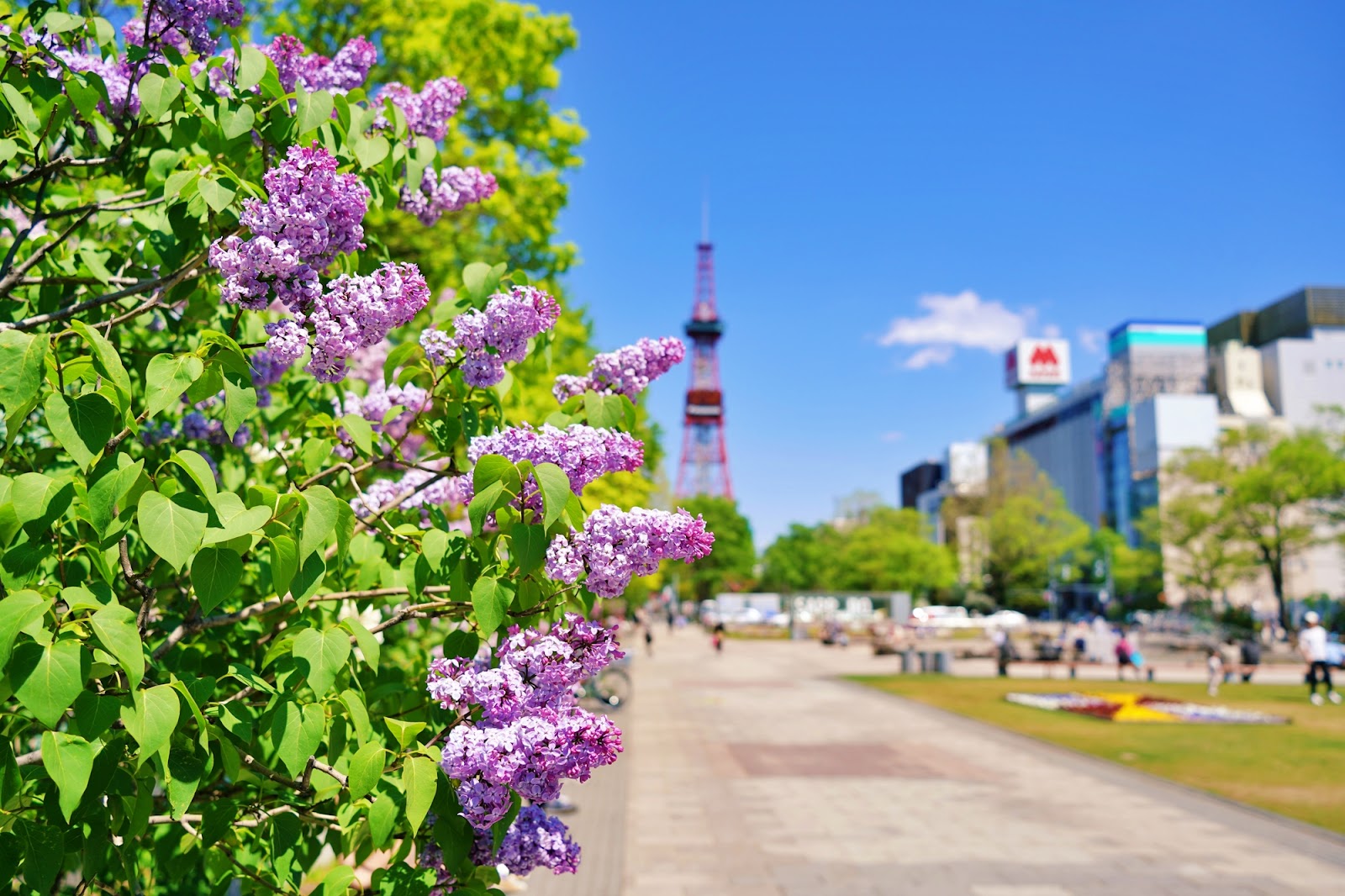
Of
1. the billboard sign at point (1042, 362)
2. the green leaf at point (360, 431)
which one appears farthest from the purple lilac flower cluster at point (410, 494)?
the billboard sign at point (1042, 362)

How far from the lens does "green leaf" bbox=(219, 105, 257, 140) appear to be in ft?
9.07

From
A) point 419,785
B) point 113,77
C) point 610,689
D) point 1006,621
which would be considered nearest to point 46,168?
point 113,77

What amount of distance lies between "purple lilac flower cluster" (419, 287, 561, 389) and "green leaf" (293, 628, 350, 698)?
0.79 m

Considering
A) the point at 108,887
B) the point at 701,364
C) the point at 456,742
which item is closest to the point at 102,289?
the point at 108,887

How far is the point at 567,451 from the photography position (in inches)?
98.7

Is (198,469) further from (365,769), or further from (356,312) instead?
(365,769)

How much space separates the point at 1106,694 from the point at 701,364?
108 metres

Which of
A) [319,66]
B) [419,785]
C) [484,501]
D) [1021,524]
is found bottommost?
[419,785]

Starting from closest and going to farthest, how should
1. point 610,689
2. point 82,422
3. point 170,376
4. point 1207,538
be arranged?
1. point 82,422
2. point 170,376
3. point 610,689
4. point 1207,538

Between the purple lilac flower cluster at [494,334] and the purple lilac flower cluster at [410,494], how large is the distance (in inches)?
17.5

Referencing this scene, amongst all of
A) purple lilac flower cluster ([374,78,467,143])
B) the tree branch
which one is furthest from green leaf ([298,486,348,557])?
purple lilac flower cluster ([374,78,467,143])

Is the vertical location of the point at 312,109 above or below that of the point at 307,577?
above

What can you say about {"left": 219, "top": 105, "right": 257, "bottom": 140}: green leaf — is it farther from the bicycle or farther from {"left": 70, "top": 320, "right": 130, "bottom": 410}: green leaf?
the bicycle

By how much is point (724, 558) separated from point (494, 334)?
11378cm
